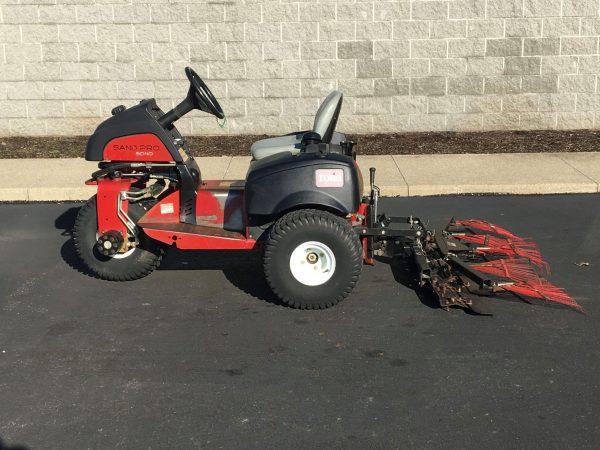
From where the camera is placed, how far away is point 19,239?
7.11 m

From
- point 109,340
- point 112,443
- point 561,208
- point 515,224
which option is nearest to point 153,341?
point 109,340

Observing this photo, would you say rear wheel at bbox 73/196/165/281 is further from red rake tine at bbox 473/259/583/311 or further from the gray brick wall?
the gray brick wall

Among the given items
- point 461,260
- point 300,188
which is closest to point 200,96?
point 300,188

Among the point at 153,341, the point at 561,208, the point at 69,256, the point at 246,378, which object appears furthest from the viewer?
the point at 561,208

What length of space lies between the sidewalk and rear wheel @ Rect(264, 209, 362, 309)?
10.3 feet

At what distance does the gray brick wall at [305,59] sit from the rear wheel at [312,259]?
5.48m

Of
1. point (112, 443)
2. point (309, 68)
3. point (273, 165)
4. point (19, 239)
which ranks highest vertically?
point (309, 68)

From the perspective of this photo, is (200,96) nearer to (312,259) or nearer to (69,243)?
(312,259)

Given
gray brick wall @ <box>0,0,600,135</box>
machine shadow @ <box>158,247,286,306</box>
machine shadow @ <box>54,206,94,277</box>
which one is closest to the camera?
machine shadow @ <box>158,247,286,306</box>

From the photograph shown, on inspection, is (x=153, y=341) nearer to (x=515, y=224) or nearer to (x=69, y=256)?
(x=69, y=256)

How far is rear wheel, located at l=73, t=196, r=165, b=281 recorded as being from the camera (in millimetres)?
5828

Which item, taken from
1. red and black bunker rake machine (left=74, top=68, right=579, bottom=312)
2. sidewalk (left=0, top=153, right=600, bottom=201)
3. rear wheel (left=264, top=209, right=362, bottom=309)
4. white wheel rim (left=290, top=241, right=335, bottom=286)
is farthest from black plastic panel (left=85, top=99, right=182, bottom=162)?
sidewalk (left=0, top=153, right=600, bottom=201)

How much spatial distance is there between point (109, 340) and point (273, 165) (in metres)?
1.53

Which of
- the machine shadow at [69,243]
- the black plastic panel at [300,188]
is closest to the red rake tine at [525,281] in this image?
the black plastic panel at [300,188]
